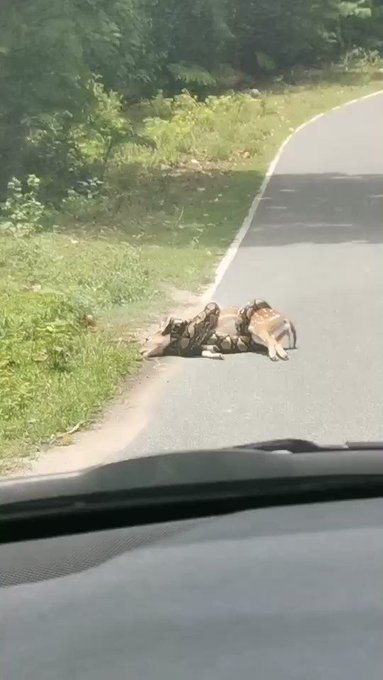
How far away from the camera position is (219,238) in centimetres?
1630

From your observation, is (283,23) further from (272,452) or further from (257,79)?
(272,452)

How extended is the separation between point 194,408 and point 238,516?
4903 mm

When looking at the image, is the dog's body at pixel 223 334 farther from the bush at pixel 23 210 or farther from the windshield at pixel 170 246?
the bush at pixel 23 210

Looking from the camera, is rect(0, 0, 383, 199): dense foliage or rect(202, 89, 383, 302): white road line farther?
rect(0, 0, 383, 199): dense foliage

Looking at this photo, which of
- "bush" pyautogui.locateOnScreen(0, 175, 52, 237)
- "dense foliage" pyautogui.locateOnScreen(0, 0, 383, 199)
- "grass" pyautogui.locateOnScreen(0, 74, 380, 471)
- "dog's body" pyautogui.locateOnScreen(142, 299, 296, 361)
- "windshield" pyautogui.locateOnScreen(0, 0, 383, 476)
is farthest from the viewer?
"dense foliage" pyautogui.locateOnScreen(0, 0, 383, 199)

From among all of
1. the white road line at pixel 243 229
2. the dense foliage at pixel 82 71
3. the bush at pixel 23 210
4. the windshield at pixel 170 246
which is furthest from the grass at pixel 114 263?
the dense foliage at pixel 82 71

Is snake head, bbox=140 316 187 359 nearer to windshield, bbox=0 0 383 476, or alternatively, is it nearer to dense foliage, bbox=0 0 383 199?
windshield, bbox=0 0 383 476

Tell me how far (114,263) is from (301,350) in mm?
4412

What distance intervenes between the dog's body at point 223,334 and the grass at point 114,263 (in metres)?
0.31

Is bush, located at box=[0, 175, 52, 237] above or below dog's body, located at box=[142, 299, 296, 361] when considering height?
below

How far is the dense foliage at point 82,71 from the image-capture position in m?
19.1

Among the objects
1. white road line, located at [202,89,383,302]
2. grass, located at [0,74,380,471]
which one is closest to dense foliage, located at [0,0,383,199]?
grass, located at [0,74,380,471]

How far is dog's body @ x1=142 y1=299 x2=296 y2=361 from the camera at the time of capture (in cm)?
939

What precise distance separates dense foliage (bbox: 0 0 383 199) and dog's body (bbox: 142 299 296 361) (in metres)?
9.91
